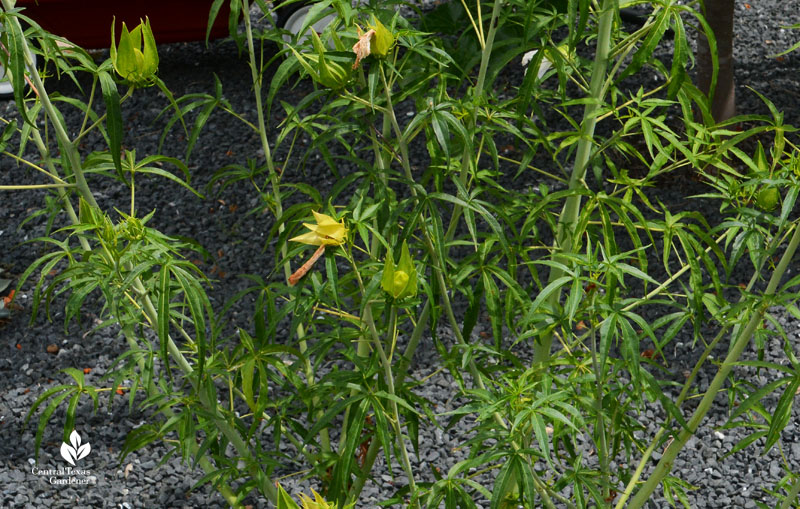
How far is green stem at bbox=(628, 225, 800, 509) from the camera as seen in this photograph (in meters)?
1.59

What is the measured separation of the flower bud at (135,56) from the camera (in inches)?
58.5

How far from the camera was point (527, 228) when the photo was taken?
174 cm

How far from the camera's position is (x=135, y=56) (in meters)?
1.51

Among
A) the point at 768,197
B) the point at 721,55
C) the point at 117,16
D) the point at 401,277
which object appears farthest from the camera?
the point at 117,16

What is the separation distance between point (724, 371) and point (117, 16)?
171 inches

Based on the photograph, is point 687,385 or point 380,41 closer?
point 380,41

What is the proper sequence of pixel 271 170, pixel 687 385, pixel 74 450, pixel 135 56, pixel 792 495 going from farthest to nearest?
pixel 74 450
pixel 271 170
pixel 687 385
pixel 792 495
pixel 135 56

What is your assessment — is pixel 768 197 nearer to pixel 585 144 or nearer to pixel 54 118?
pixel 585 144

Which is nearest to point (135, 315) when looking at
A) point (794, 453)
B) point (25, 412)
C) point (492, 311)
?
point (492, 311)

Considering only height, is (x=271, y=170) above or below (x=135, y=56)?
below

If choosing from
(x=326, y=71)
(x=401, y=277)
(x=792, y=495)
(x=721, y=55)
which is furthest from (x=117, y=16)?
(x=792, y=495)

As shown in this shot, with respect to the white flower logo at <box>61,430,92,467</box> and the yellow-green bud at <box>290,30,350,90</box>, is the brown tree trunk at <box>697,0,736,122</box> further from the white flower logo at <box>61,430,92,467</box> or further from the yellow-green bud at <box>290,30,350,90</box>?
the white flower logo at <box>61,430,92,467</box>

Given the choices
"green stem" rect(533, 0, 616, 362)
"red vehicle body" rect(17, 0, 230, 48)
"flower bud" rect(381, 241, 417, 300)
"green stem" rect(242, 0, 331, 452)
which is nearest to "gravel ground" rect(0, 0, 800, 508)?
"red vehicle body" rect(17, 0, 230, 48)

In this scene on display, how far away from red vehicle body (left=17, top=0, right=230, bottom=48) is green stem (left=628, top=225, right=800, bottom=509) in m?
4.04
